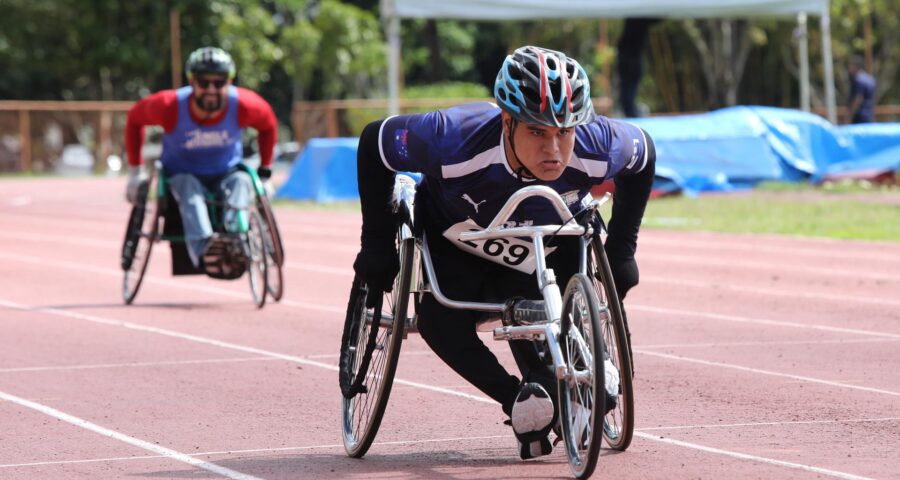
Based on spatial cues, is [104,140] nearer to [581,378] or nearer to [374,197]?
[374,197]

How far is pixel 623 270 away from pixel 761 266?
9.04 m

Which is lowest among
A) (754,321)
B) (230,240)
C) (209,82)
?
(754,321)

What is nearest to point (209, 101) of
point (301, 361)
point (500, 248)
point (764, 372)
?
point (301, 361)

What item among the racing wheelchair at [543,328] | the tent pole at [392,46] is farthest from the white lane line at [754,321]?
the tent pole at [392,46]

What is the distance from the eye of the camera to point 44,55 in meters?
51.2

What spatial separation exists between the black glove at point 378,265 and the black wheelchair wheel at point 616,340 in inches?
29.5

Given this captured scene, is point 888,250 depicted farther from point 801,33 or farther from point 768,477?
point 801,33

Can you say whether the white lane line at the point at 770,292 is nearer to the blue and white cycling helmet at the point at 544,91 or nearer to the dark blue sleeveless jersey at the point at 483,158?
the dark blue sleeveless jersey at the point at 483,158

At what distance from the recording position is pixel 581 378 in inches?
218

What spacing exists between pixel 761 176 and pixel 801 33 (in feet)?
19.0

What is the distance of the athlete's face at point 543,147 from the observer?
19.1 ft

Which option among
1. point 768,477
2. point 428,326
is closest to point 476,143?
point 428,326

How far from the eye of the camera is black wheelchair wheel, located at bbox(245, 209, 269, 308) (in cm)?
1232

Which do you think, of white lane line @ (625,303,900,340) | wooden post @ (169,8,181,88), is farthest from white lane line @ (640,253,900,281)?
wooden post @ (169,8,181,88)
